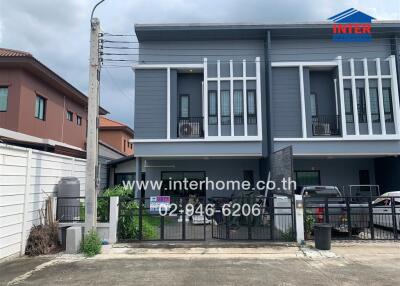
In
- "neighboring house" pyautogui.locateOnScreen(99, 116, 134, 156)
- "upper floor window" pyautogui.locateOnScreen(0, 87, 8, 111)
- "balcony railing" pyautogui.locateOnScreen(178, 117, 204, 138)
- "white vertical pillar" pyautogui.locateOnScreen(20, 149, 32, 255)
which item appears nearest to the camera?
"white vertical pillar" pyautogui.locateOnScreen(20, 149, 32, 255)

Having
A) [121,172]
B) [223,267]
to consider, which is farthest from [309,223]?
[121,172]

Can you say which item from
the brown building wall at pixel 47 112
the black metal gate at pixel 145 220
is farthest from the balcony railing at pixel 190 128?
the brown building wall at pixel 47 112

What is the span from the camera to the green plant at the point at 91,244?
9.72 m

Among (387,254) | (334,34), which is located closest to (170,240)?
(387,254)

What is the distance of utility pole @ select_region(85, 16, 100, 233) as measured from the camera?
33.1 feet

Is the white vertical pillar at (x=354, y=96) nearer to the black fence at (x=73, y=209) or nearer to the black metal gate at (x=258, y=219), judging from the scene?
the black metal gate at (x=258, y=219)

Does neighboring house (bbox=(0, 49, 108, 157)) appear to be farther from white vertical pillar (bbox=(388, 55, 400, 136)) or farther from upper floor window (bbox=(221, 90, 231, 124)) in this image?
white vertical pillar (bbox=(388, 55, 400, 136))

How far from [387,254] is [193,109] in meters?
11.6

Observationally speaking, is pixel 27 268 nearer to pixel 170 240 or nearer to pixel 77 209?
pixel 77 209

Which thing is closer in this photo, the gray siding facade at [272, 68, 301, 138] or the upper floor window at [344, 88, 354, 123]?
the gray siding facade at [272, 68, 301, 138]

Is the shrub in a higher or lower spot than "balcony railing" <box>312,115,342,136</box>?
lower

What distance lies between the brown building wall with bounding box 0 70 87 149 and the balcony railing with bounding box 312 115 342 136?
14591mm

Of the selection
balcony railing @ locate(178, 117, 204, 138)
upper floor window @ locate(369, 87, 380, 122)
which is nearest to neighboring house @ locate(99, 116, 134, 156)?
balcony railing @ locate(178, 117, 204, 138)

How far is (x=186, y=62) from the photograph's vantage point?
1762cm
